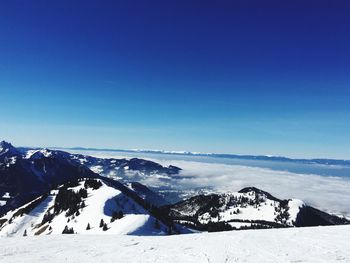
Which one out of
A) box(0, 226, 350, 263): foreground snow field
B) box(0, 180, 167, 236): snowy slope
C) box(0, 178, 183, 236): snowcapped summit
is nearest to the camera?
box(0, 226, 350, 263): foreground snow field

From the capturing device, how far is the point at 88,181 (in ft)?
647

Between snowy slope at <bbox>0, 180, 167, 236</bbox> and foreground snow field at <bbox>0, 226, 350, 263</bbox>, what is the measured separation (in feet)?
203

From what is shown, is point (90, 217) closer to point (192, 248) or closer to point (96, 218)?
point (96, 218)

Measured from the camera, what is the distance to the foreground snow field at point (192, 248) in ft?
80.5

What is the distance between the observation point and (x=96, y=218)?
118 m

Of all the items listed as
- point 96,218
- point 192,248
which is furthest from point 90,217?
Result: point 192,248

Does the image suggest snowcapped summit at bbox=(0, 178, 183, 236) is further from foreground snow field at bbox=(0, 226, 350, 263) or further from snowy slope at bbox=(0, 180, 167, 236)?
foreground snow field at bbox=(0, 226, 350, 263)

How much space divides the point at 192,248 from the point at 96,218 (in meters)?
97.2

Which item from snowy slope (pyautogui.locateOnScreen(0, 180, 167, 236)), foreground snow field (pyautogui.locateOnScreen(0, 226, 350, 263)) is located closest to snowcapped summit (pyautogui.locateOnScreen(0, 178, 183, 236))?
snowy slope (pyautogui.locateOnScreen(0, 180, 167, 236))

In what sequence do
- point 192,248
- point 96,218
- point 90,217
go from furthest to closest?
1. point 90,217
2. point 96,218
3. point 192,248

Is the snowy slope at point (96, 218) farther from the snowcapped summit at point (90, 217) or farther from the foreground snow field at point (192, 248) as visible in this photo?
the foreground snow field at point (192, 248)

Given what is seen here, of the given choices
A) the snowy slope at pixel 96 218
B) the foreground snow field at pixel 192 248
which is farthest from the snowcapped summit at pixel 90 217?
the foreground snow field at pixel 192 248

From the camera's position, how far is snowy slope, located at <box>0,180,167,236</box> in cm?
9751

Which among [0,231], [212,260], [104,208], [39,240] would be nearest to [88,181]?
[0,231]
